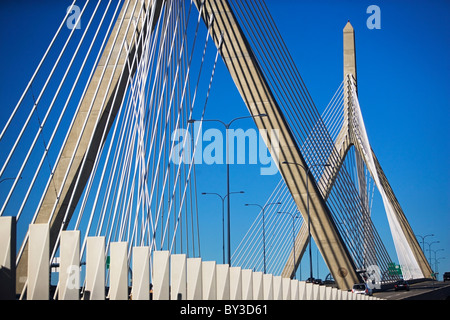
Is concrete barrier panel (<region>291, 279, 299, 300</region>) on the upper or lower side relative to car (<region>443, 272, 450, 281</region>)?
lower

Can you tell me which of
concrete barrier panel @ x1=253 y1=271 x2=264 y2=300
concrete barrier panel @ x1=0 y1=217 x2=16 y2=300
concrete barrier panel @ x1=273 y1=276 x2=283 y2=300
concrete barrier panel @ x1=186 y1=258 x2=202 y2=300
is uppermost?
concrete barrier panel @ x1=273 y1=276 x2=283 y2=300

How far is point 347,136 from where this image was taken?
198 ft

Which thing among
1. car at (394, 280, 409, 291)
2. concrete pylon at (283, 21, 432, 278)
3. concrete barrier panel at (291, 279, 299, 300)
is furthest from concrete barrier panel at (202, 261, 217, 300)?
car at (394, 280, 409, 291)

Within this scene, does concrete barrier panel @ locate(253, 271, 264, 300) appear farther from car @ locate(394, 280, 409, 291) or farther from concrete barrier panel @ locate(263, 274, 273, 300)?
car @ locate(394, 280, 409, 291)

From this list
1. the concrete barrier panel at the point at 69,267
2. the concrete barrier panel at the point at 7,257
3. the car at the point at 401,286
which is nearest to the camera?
the concrete barrier panel at the point at 7,257

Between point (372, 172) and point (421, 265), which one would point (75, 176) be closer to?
point (372, 172)

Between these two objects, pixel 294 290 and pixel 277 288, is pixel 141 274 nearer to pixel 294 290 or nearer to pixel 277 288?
pixel 277 288

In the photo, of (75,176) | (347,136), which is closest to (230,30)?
(75,176)

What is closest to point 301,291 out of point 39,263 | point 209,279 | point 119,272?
point 209,279

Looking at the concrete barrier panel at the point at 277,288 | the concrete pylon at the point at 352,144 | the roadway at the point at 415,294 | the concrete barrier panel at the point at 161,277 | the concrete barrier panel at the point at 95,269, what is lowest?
the concrete barrier panel at the point at 95,269

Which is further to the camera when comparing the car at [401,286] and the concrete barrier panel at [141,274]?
the car at [401,286]

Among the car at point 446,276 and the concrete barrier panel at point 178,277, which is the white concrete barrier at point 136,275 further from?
the car at point 446,276

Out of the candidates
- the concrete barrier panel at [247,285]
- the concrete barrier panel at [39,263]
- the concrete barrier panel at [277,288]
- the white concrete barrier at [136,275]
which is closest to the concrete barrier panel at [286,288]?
the concrete barrier panel at [277,288]
